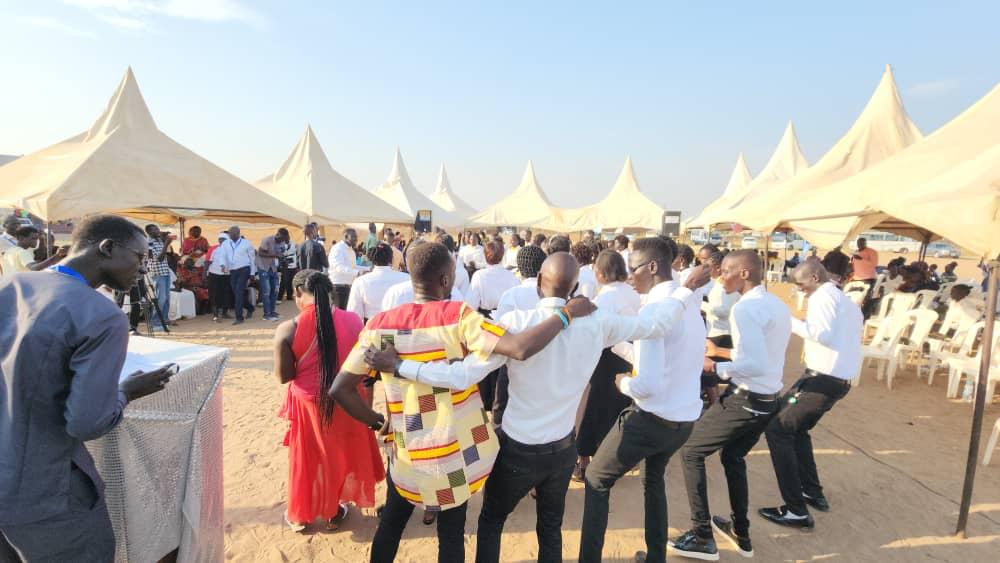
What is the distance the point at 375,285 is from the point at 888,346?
23.4ft

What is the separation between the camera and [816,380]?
129 inches

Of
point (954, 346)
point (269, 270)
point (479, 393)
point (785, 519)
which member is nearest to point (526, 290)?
point (479, 393)

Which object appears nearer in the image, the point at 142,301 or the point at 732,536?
the point at 732,536

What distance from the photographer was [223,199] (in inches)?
379

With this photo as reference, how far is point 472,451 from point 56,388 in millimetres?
1403

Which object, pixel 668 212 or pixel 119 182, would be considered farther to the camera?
pixel 668 212

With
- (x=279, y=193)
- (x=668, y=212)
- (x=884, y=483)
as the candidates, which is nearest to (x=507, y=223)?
(x=668, y=212)

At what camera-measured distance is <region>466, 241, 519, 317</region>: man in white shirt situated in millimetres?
5086

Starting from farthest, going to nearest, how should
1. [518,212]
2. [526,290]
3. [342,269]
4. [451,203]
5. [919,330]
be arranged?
1. [451,203]
2. [518,212]
3. [342,269]
4. [919,330]
5. [526,290]

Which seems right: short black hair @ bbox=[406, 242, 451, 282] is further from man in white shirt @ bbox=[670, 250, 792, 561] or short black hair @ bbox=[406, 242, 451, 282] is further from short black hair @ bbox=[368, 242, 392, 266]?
short black hair @ bbox=[368, 242, 392, 266]

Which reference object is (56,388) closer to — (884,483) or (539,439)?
(539,439)

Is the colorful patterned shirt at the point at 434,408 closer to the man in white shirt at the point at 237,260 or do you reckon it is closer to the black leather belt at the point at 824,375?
the black leather belt at the point at 824,375

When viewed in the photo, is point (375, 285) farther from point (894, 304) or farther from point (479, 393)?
point (894, 304)

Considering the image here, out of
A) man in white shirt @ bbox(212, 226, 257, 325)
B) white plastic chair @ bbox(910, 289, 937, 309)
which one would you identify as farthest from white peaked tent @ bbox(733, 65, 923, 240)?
man in white shirt @ bbox(212, 226, 257, 325)
